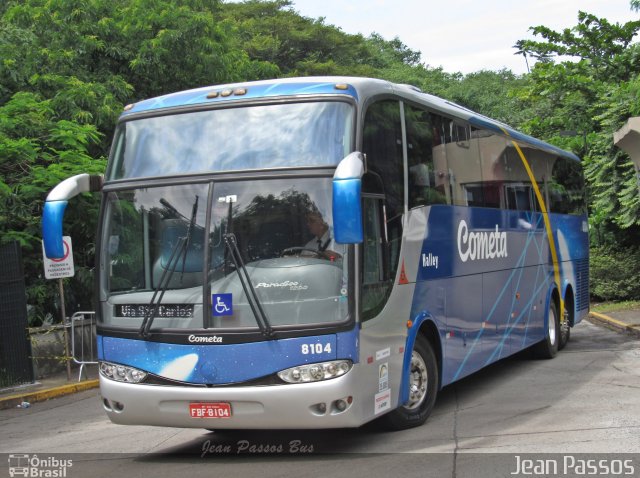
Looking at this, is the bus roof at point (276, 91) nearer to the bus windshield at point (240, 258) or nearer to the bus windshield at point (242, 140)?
the bus windshield at point (242, 140)

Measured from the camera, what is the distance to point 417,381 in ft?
28.5

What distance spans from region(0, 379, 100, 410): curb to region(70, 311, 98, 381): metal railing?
813 mm

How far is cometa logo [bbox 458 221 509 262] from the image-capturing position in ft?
32.9

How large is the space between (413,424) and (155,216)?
3406mm

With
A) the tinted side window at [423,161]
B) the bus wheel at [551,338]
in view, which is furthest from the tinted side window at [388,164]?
the bus wheel at [551,338]

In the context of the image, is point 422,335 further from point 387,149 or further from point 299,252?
point 299,252

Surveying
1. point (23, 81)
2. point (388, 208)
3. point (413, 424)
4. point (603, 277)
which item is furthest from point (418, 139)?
point (603, 277)

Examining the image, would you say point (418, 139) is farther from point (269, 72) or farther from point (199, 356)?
point (269, 72)

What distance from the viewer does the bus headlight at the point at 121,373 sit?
751cm

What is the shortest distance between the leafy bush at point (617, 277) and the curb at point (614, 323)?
280cm

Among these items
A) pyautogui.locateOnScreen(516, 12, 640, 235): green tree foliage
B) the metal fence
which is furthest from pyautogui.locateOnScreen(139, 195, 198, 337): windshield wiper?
pyautogui.locateOnScreen(516, 12, 640, 235): green tree foliage

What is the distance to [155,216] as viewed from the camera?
763cm

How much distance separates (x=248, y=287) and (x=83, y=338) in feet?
31.2

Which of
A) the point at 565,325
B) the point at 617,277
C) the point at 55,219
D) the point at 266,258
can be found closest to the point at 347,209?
the point at 266,258
